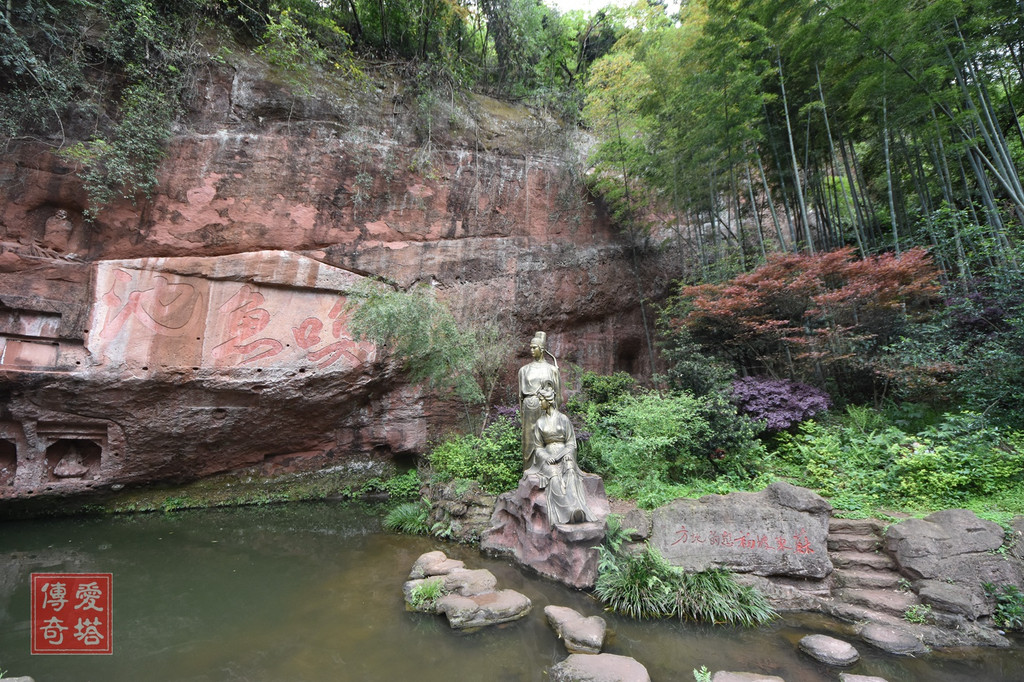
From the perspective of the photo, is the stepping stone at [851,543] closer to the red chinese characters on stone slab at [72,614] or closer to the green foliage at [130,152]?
the red chinese characters on stone slab at [72,614]

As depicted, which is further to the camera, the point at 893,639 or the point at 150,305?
the point at 150,305

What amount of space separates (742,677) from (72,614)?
493 cm

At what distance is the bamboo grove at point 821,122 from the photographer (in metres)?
6.14

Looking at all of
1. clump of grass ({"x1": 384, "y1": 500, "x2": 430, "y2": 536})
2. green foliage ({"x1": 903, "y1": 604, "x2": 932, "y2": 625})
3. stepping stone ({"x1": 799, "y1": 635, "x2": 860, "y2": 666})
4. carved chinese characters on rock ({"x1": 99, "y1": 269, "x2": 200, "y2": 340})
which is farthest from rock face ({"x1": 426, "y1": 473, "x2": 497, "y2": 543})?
carved chinese characters on rock ({"x1": 99, "y1": 269, "x2": 200, "y2": 340})

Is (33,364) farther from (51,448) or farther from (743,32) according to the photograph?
(743,32)

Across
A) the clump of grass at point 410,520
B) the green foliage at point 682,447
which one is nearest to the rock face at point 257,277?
the clump of grass at point 410,520

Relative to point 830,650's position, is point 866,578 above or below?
above

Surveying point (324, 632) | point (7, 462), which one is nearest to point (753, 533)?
point (324, 632)

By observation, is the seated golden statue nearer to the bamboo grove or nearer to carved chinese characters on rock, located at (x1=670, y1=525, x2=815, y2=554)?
carved chinese characters on rock, located at (x1=670, y1=525, x2=815, y2=554)

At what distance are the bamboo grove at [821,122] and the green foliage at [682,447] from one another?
3423mm

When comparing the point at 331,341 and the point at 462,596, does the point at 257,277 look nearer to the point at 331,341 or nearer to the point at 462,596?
the point at 331,341

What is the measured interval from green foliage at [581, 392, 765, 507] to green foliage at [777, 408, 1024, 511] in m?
0.61

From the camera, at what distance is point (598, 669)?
2.88 meters

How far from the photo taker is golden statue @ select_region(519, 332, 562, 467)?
17.5 feet
